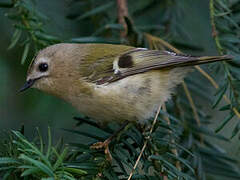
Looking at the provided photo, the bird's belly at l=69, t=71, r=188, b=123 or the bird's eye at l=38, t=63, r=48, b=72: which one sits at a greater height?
the bird's eye at l=38, t=63, r=48, b=72

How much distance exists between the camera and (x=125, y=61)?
1.68 m

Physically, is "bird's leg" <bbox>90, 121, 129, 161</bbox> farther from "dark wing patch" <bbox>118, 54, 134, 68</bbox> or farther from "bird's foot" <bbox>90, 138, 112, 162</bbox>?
"dark wing patch" <bbox>118, 54, 134, 68</bbox>

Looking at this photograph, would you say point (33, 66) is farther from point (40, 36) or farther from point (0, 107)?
point (0, 107)

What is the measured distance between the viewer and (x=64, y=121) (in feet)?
5.99

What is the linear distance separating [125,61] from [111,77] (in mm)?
99

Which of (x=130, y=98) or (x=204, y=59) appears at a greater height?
(x=204, y=59)

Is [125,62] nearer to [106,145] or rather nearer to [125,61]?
[125,61]

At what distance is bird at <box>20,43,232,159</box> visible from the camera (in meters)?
1.53

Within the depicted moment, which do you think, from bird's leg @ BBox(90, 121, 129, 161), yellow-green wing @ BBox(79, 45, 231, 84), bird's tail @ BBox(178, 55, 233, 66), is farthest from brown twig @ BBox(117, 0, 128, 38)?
bird's leg @ BBox(90, 121, 129, 161)

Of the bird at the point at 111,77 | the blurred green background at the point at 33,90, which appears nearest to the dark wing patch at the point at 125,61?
the bird at the point at 111,77

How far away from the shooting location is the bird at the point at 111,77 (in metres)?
1.53

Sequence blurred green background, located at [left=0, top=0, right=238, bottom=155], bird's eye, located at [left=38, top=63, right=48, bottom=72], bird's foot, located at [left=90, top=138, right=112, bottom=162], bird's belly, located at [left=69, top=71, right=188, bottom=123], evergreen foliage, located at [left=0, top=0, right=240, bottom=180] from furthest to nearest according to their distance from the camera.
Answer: blurred green background, located at [left=0, top=0, right=238, bottom=155] < bird's eye, located at [left=38, top=63, right=48, bottom=72] < bird's belly, located at [left=69, top=71, right=188, bottom=123] < bird's foot, located at [left=90, top=138, right=112, bottom=162] < evergreen foliage, located at [left=0, top=0, right=240, bottom=180]

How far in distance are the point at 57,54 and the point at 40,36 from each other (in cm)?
22

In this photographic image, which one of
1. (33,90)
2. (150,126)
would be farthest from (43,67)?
(150,126)
